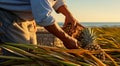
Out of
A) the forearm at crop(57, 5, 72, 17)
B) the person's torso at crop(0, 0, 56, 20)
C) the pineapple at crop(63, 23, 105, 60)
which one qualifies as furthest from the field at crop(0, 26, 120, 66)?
the forearm at crop(57, 5, 72, 17)

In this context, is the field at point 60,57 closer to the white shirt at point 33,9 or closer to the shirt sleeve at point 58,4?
the white shirt at point 33,9

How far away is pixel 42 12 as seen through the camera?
2918mm

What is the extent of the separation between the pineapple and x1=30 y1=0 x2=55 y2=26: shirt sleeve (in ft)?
0.69

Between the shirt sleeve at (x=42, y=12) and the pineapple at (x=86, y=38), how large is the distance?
21 centimetres

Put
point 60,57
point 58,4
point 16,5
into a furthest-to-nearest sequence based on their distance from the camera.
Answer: point 58,4 < point 16,5 < point 60,57

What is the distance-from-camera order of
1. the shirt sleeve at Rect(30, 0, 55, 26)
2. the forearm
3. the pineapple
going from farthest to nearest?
the forearm → the shirt sleeve at Rect(30, 0, 55, 26) → the pineapple

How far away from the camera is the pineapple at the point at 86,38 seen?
110 inches

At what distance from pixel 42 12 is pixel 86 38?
35 cm

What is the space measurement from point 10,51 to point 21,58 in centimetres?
9

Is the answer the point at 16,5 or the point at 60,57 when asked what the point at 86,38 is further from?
the point at 16,5

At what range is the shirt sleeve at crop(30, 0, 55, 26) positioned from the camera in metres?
2.91

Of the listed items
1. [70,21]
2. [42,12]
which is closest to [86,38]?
[42,12]

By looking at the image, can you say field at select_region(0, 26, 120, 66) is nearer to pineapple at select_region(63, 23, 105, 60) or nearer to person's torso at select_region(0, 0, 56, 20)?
pineapple at select_region(63, 23, 105, 60)

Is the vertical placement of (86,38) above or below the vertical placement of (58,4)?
below
